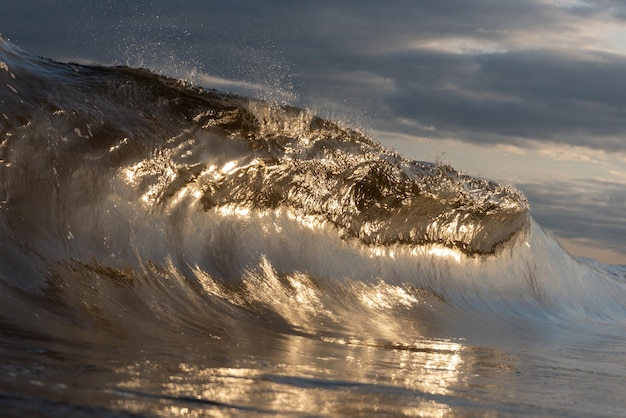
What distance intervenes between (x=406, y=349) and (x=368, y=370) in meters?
1.23

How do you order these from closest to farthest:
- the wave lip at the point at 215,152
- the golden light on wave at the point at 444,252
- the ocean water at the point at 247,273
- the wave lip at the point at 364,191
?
the ocean water at the point at 247,273
the wave lip at the point at 215,152
the wave lip at the point at 364,191
the golden light on wave at the point at 444,252

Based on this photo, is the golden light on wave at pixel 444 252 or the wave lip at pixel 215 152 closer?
the wave lip at pixel 215 152

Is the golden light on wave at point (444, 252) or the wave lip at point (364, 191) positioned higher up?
the wave lip at point (364, 191)

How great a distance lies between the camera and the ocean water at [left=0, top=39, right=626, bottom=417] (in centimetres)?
311

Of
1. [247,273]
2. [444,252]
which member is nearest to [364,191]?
[444,252]

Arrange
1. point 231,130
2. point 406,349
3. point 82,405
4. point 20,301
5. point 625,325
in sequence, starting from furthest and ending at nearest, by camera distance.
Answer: point 625,325, point 231,130, point 406,349, point 20,301, point 82,405

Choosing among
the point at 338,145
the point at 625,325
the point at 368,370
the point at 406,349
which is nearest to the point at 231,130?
the point at 338,145

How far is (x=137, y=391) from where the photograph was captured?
2662mm

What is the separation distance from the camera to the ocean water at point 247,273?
10.2 ft

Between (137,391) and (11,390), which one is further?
(137,391)

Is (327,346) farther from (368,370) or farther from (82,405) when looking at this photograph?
(82,405)

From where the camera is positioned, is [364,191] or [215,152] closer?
[215,152]

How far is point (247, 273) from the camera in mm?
6285

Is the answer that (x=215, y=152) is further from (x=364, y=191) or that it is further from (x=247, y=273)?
(x=364, y=191)
